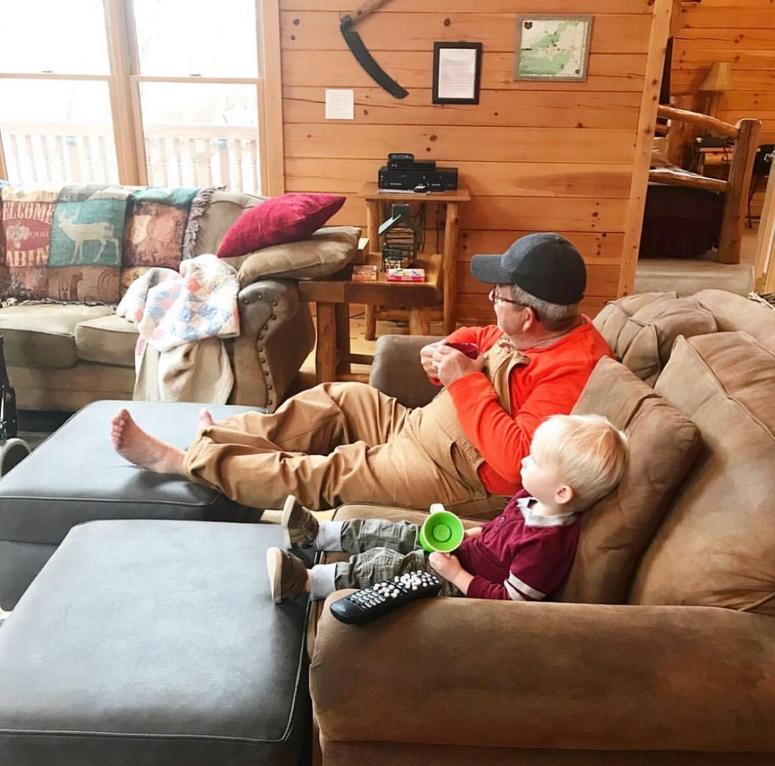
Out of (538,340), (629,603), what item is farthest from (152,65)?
(629,603)

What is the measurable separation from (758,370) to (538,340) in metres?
0.55

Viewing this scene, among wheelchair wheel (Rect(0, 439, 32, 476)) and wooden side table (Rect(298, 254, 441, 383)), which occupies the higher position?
wooden side table (Rect(298, 254, 441, 383))

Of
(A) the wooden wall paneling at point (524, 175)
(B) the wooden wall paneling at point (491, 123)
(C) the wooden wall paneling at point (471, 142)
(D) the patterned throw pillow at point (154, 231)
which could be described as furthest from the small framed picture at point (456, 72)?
(D) the patterned throw pillow at point (154, 231)

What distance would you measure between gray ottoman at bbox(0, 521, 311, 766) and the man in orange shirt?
0.31 m

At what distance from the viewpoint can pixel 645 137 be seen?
390cm

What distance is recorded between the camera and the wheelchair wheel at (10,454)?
2295 mm

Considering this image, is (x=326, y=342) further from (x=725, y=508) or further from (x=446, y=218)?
(x=725, y=508)

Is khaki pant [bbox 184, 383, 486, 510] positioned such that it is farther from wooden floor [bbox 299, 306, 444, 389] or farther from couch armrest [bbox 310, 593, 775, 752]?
wooden floor [bbox 299, 306, 444, 389]

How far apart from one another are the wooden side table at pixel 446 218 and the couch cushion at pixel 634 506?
2.42 m

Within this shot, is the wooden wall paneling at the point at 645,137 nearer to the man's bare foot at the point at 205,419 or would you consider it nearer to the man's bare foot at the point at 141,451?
the man's bare foot at the point at 205,419

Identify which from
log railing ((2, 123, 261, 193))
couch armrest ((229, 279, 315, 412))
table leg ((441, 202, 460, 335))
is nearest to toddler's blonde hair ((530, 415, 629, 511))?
couch armrest ((229, 279, 315, 412))

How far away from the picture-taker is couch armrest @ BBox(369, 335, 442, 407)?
2211mm

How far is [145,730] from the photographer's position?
43.9 inches

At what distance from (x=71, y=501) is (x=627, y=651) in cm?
126
